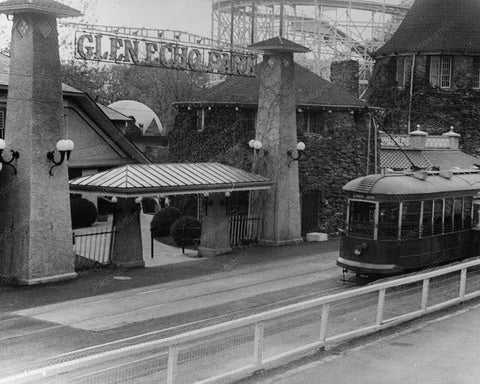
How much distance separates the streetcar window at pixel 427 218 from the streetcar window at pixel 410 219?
0.27 m

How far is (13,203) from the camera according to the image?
830 inches

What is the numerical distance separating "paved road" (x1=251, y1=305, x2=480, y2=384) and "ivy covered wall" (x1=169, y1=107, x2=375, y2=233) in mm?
17832

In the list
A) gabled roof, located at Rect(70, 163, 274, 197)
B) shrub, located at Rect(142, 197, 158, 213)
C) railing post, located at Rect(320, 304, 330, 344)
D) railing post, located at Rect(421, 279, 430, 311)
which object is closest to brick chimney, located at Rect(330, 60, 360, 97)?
shrub, located at Rect(142, 197, 158, 213)

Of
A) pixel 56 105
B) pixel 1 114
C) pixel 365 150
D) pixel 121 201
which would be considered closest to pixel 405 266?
pixel 121 201

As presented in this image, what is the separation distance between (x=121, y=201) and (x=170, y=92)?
54.6 metres

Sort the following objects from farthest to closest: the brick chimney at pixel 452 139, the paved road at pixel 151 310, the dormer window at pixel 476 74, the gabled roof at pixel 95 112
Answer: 1. the dormer window at pixel 476 74
2. the brick chimney at pixel 452 139
3. the gabled roof at pixel 95 112
4. the paved road at pixel 151 310

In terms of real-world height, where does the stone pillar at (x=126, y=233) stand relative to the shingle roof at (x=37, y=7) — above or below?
below

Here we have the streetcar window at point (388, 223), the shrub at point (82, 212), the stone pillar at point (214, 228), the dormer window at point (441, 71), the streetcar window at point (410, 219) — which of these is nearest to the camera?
the streetcar window at point (388, 223)

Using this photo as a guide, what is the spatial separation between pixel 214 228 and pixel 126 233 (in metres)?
4.01

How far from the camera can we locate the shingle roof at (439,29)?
44469 mm

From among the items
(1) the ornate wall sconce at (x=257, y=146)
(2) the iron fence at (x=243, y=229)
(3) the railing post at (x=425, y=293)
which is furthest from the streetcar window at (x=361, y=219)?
(1) the ornate wall sconce at (x=257, y=146)

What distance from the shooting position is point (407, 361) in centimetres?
1266

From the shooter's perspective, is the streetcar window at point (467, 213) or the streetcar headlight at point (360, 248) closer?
the streetcar headlight at point (360, 248)

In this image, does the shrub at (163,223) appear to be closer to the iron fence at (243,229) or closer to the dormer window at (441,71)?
the iron fence at (243,229)
